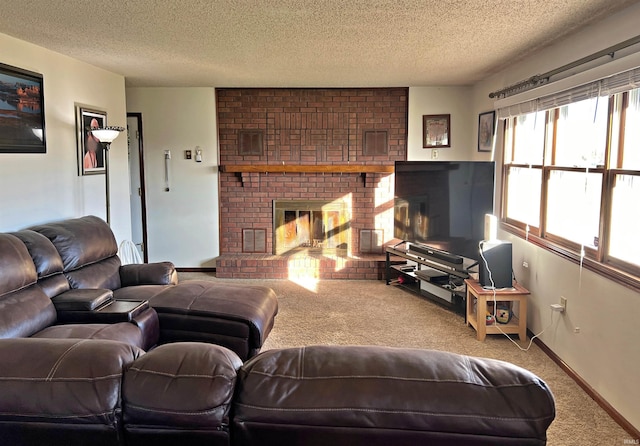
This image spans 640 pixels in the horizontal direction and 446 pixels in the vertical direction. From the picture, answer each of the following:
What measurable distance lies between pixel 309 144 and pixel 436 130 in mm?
1558

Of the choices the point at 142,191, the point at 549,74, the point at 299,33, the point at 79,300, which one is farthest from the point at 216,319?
the point at 142,191

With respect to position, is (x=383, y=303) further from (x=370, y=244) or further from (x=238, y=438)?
(x=238, y=438)

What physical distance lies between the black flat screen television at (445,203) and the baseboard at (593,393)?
40.5 inches

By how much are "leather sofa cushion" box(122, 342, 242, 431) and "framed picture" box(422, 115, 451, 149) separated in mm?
5363

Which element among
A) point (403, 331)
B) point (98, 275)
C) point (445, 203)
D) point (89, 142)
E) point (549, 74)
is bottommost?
point (403, 331)

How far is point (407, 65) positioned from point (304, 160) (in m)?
2.01

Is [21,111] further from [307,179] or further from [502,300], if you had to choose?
[502,300]

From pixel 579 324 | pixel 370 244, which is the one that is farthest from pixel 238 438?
pixel 370 244

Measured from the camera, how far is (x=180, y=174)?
6238mm

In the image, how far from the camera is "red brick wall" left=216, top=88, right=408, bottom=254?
611 centimetres

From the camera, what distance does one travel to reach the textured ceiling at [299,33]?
2.81m

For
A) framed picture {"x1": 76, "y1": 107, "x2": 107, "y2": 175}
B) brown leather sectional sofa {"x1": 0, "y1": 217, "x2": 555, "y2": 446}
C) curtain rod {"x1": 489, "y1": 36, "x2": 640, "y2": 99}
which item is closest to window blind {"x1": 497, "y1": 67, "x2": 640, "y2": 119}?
curtain rod {"x1": 489, "y1": 36, "x2": 640, "y2": 99}

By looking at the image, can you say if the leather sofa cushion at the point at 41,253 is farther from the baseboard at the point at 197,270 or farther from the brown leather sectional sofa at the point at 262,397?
the baseboard at the point at 197,270

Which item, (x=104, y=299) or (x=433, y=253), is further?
(x=433, y=253)
